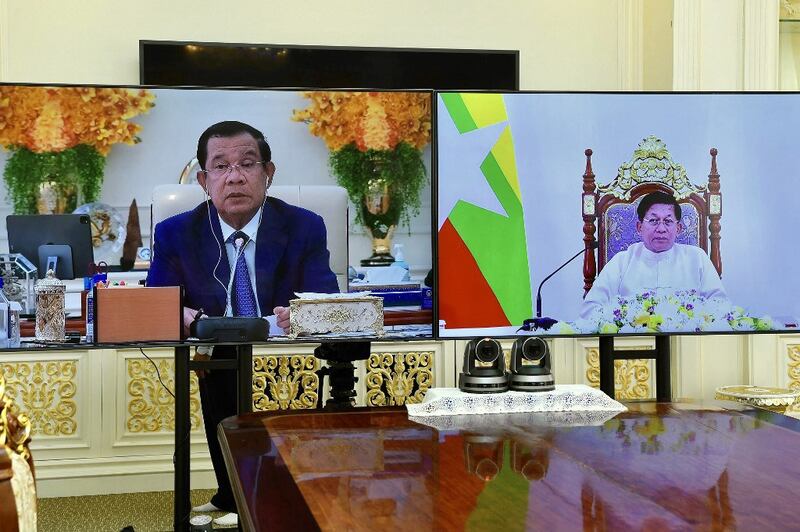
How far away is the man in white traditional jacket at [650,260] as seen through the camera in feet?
9.91

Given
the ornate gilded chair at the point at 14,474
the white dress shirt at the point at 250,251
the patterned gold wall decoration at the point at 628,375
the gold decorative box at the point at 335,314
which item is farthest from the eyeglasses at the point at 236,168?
the patterned gold wall decoration at the point at 628,375

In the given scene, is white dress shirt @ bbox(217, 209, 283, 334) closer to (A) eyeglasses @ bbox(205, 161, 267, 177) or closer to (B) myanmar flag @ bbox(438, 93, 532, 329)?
(A) eyeglasses @ bbox(205, 161, 267, 177)

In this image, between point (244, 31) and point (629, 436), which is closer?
point (629, 436)

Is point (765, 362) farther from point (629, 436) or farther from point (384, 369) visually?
point (629, 436)

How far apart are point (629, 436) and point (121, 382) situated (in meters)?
3.32

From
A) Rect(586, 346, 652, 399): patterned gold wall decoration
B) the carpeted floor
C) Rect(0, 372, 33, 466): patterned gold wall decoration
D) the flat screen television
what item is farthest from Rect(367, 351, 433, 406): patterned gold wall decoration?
Rect(0, 372, 33, 466): patterned gold wall decoration

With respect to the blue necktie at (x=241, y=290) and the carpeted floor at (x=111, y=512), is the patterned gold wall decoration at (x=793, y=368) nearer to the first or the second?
the carpeted floor at (x=111, y=512)

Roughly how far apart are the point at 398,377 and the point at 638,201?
6.97 ft

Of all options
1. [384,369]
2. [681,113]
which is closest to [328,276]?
[681,113]

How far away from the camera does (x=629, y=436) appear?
1873mm

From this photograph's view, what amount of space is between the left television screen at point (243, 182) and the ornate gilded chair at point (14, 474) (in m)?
1.43

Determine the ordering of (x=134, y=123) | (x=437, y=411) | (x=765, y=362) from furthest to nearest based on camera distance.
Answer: (x=765, y=362)
(x=134, y=123)
(x=437, y=411)

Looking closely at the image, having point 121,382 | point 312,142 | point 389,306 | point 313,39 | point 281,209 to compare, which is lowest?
point 121,382

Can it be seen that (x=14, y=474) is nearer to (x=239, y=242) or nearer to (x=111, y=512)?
(x=239, y=242)
